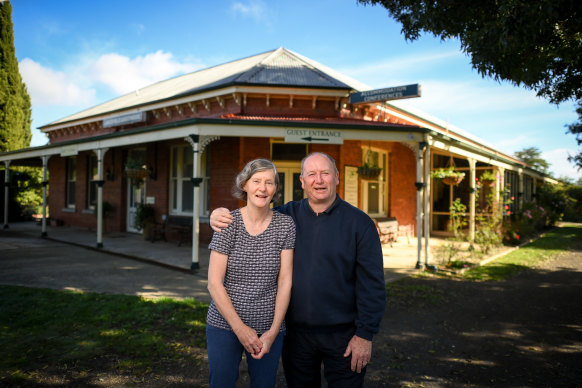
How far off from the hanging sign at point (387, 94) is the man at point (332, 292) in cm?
821

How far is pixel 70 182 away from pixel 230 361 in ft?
62.2

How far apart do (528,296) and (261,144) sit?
7.29m

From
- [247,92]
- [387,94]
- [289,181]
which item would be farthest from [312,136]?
[247,92]

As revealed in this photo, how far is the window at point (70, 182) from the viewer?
17758 millimetres

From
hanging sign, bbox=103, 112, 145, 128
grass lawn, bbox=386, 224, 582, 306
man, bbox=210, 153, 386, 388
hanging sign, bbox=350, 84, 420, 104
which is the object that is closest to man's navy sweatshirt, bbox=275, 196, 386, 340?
man, bbox=210, 153, 386, 388

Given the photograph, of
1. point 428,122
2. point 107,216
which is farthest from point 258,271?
point 428,122

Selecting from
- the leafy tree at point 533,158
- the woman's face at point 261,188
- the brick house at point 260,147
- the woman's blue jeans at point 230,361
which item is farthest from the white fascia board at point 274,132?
the leafy tree at point 533,158

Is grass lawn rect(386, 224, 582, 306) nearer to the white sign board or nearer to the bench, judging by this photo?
the white sign board

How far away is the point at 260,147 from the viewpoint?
10641mm

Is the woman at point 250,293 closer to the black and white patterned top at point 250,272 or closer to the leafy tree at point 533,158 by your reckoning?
the black and white patterned top at point 250,272

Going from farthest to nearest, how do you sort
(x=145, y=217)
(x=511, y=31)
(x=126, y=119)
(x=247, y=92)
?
1. (x=126, y=119)
2. (x=145, y=217)
3. (x=247, y=92)
4. (x=511, y=31)

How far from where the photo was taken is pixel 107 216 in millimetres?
14883

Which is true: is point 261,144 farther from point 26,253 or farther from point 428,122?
point 428,122

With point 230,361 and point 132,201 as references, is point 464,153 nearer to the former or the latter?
point 230,361
